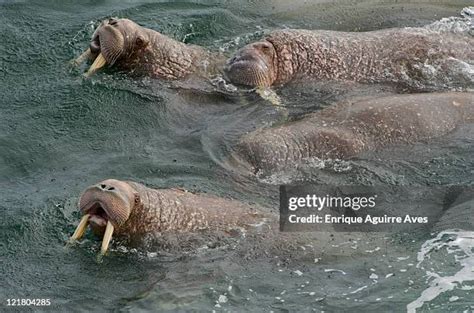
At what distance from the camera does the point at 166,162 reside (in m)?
12.5

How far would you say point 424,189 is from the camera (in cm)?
1202

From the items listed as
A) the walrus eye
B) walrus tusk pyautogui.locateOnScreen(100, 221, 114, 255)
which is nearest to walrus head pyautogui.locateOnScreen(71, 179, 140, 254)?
walrus tusk pyautogui.locateOnScreen(100, 221, 114, 255)

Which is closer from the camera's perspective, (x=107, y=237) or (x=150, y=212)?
(x=107, y=237)

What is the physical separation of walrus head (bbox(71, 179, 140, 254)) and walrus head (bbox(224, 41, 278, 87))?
4198 mm

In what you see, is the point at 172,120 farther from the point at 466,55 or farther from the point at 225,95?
the point at 466,55

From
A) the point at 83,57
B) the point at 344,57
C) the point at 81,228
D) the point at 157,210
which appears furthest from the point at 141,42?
the point at 81,228

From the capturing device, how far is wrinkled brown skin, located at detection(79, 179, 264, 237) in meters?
10.1

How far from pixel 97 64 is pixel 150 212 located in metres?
4.32

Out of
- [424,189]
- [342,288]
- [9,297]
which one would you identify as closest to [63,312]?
[9,297]

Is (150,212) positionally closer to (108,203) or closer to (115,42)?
(108,203)

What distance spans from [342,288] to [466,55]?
19.1ft

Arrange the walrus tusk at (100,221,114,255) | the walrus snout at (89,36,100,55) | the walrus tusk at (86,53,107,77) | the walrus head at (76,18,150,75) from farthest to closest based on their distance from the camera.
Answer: the walrus snout at (89,36,100,55) → the walrus tusk at (86,53,107,77) → the walrus head at (76,18,150,75) → the walrus tusk at (100,221,114,255)

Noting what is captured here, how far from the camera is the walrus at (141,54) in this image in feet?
46.3

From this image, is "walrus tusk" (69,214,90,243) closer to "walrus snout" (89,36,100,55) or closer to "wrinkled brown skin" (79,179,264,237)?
"wrinkled brown skin" (79,179,264,237)
